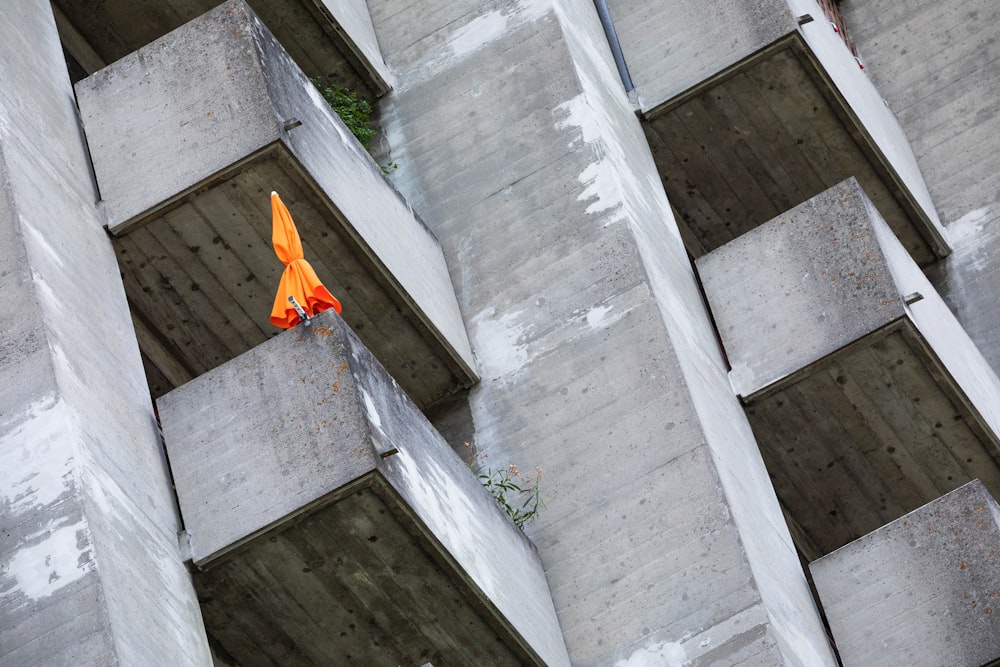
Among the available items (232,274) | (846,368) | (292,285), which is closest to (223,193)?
(232,274)

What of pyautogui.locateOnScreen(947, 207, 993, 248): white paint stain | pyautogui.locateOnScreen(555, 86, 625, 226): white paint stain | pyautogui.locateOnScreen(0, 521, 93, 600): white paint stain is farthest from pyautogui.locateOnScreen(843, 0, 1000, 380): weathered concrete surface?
pyautogui.locateOnScreen(0, 521, 93, 600): white paint stain

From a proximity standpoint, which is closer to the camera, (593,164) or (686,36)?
(593,164)

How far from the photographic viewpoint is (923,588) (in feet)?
51.9

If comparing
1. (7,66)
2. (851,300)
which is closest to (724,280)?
(851,300)

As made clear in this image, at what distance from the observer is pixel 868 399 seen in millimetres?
17484

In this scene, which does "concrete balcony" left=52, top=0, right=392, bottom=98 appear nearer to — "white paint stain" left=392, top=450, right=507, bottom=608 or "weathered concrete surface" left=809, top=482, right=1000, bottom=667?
"white paint stain" left=392, top=450, right=507, bottom=608

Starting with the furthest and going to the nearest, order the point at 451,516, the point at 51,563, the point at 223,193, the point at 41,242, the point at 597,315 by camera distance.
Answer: the point at 597,315, the point at 223,193, the point at 451,516, the point at 41,242, the point at 51,563

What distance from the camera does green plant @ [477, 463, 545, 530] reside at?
15953mm

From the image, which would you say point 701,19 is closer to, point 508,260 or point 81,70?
point 508,260

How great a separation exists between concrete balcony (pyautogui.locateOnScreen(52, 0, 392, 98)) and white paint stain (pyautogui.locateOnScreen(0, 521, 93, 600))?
6.02m

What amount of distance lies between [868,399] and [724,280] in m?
1.57

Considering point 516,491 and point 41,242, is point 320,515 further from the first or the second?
point 516,491

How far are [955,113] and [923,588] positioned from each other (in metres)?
7.46

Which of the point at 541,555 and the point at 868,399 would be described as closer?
the point at 541,555
